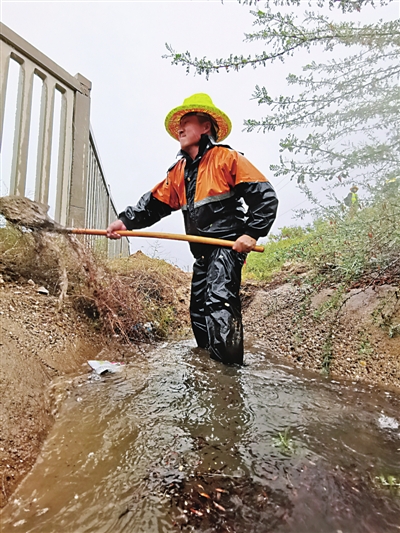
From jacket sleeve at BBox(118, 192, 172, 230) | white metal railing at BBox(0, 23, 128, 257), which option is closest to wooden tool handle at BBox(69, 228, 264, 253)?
jacket sleeve at BBox(118, 192, 172, 230)

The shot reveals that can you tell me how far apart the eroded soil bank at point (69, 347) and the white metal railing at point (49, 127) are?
1.15 meters

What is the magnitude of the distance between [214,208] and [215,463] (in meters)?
1.77

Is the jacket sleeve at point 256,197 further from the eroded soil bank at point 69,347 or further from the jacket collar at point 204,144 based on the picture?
the eroded soil bank at point 69,347

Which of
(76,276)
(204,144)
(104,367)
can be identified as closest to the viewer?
(104,367)

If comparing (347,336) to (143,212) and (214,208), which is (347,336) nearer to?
(214,208)

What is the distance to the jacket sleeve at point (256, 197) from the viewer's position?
88.9 inches

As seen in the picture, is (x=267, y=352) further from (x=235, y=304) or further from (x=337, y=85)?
(x=337, y=85)

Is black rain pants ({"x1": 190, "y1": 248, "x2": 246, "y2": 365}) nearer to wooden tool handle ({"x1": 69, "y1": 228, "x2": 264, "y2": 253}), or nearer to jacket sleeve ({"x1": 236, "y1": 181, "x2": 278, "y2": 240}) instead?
wooden tool handle ({"x1": 69, "y1": 228, "x2": 264, "y2": 253})

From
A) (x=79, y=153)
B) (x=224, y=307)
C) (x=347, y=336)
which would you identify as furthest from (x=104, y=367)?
(x=79, y=153)

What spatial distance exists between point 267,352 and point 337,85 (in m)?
2.25

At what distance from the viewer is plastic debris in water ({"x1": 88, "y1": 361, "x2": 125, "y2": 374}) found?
6.37 ft

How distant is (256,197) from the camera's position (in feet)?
7.52

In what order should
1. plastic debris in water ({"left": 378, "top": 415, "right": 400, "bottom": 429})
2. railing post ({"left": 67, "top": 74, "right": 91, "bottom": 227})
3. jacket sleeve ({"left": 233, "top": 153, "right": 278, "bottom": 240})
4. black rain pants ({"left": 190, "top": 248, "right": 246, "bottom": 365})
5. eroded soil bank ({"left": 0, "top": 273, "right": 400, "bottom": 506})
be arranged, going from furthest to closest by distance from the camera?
railing post ({"left": 67, "top": 74, "right": 91, "bottom": 227}) < jacket sleeve ({"left": 233, "top": 153, "right": 278, "bottom": 240}) < black rain pants ({"left": 190, "top": 248, "right": 246, "bottom": 365}) < plastic debris in water ({"left": 378, "top": 415, "right": 400, "bottom": 429}) < eroded soil bank ({"left": 0, "top": 273, "right": 400, "bottom": 506})

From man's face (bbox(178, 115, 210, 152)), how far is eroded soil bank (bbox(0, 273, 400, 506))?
1678 millimetres
